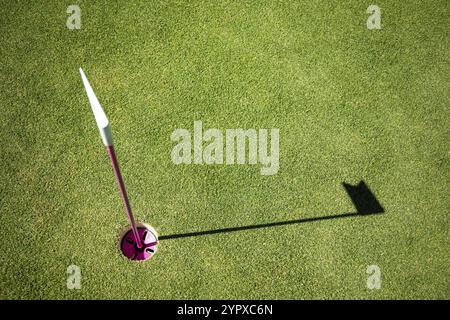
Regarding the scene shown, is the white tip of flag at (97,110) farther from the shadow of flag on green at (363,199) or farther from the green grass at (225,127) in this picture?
the shadow of flag on green at (363,199)

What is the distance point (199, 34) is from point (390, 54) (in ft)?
8.00

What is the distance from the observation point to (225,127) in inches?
171

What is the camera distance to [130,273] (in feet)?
11.9

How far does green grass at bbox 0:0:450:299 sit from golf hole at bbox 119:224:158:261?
0.08 meters

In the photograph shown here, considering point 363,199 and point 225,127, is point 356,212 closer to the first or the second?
point 363,199

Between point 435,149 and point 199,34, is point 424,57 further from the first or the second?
point 199,34

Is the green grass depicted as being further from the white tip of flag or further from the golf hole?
the white tip of flag

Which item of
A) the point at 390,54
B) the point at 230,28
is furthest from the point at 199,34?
the point at 390,54

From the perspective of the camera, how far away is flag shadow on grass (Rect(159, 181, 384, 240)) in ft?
12.5

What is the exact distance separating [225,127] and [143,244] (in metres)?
1.54

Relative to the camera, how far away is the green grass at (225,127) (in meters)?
3.66

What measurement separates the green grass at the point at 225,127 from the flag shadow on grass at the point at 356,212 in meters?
0.06

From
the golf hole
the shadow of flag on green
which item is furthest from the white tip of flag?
the shadow of flag on green

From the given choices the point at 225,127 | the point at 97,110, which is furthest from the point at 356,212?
the point at 97,110
